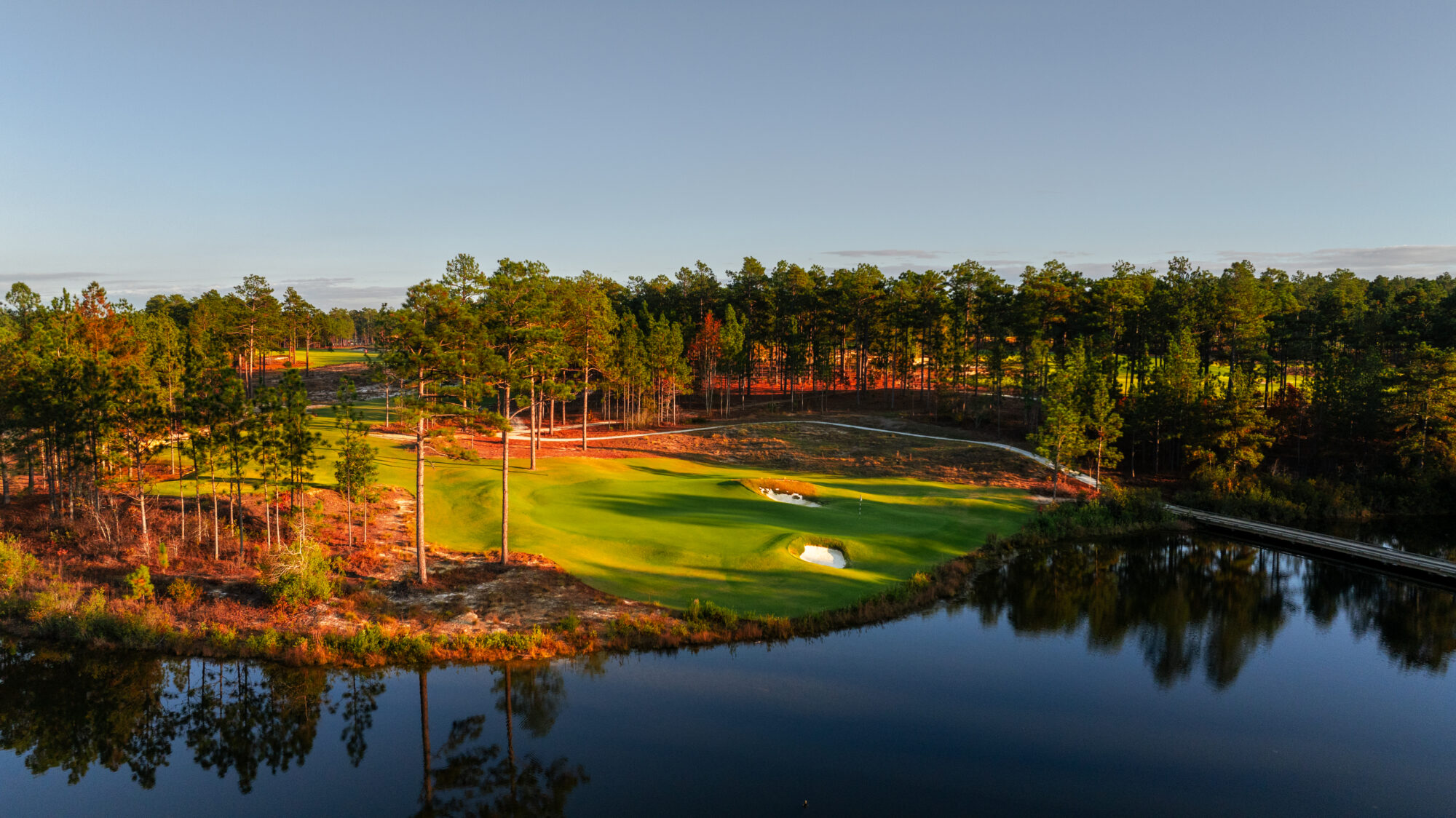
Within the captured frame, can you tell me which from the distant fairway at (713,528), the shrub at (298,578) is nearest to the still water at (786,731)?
the shrub at (298,578)

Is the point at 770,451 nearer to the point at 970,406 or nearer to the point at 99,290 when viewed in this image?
the point at 970,406

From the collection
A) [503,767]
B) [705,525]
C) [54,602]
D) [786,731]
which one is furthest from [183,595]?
[786,731]

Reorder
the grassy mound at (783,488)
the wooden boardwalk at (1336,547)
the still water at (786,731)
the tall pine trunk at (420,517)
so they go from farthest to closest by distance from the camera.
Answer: the grassy mound at (783,488) → the wooden boardwalk at (1336,547) → the tall pine trunk at (420,517) → the still water at (786,731)

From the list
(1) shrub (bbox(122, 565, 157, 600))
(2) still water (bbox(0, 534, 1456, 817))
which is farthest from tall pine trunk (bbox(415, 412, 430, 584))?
(1) shrub (bbox(122, 565, 157, 600))

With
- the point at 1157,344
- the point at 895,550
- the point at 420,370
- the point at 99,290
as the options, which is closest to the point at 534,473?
the point at 420,370

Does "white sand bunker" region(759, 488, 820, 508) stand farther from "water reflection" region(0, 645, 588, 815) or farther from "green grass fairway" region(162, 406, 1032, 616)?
"water reflection" region(0, 645, 588, 815)

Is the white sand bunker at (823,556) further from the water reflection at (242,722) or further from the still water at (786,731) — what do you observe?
the water reflection at (242,722)
